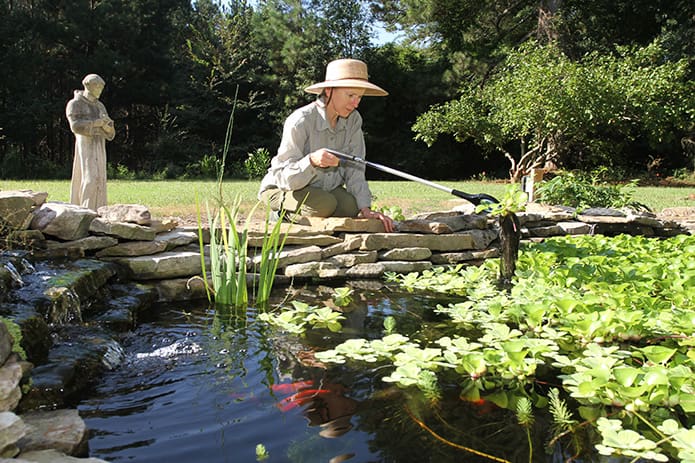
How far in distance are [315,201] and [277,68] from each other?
14.2m

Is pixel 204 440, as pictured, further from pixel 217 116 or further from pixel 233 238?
pixel 217 116

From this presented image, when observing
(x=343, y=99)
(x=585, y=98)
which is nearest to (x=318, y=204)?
(x=343, y=99)

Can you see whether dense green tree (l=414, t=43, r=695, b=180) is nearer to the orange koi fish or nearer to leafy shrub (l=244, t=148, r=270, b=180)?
leafy shrub (l=244, t=148, r=270, b=180)

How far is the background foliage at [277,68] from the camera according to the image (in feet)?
48.6

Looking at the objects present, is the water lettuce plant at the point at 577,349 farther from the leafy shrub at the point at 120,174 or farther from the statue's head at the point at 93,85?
the leafy shrub at the point at 120,174

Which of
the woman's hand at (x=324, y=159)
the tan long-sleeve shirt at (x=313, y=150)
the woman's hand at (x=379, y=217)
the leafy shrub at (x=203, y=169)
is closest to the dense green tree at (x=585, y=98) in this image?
the leafy shrub at (x=203, y=169)

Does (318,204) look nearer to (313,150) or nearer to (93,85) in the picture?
(313,150)

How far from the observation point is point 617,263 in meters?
3.73

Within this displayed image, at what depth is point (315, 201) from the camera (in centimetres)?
420

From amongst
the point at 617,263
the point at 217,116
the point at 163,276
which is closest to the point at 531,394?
the point at 617,263

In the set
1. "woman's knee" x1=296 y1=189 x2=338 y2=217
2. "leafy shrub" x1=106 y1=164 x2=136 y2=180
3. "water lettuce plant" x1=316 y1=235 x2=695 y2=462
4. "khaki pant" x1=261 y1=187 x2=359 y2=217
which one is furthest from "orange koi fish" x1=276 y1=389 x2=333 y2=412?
"leafy shrub" x1=106 y1=164 x2=136 y2=180

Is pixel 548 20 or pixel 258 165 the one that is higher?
pixel 548 20

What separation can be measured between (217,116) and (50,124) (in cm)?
475

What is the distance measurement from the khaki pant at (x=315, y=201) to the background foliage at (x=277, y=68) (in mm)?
10085
